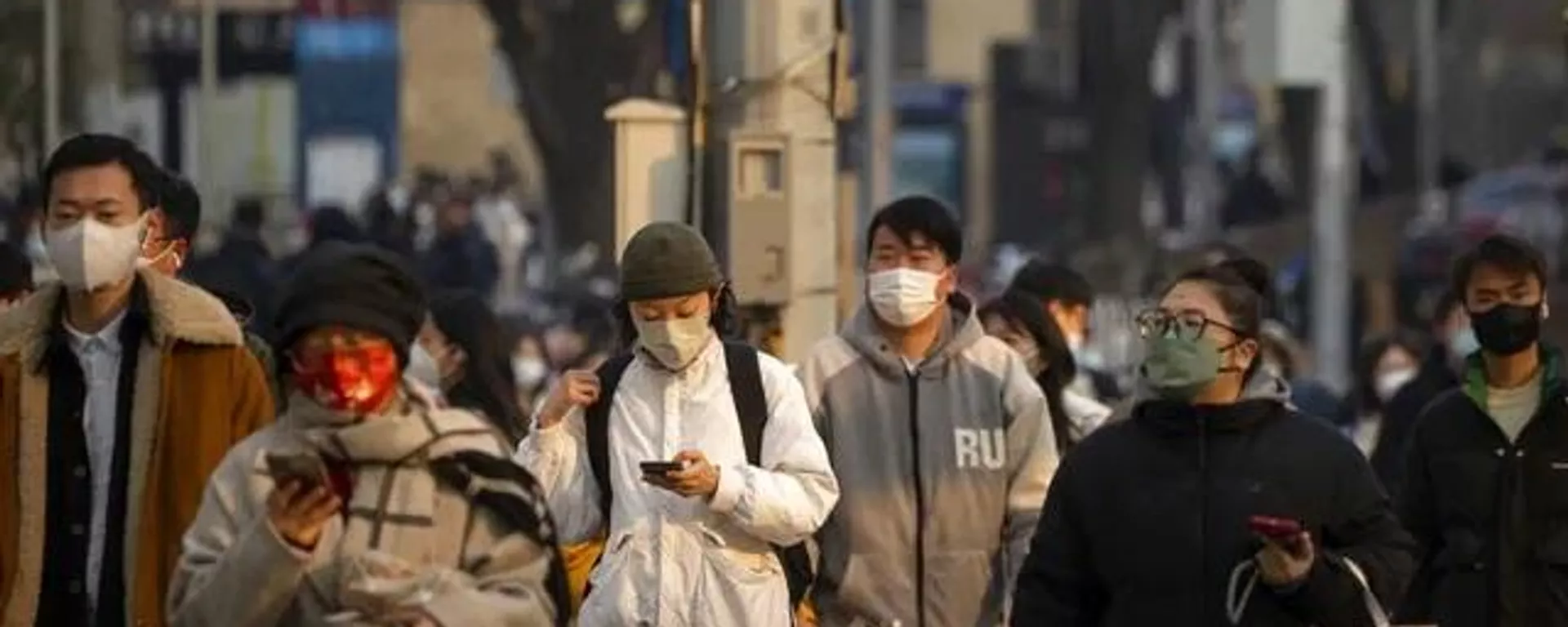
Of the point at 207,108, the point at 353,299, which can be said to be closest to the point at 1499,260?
the point at 353,299

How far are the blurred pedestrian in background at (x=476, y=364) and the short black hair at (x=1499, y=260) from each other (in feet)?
7.65

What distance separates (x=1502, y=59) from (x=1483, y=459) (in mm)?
46500

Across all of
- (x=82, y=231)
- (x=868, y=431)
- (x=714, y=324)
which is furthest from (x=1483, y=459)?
(x=82, y=231)

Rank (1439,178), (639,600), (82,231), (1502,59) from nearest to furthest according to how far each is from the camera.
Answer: (82,231), (639,600), (1439,178), (1502,59)

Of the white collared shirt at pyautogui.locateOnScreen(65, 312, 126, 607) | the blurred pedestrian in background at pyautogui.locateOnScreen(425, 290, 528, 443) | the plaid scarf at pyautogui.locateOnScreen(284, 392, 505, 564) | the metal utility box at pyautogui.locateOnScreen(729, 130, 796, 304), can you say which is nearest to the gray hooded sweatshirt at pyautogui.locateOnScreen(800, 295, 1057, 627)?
the blurred pedestrian in background at pyautogui.locateOnScreen(425, 290, 528, 443)

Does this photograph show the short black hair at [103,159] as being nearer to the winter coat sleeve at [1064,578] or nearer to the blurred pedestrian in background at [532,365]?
the winter coat sleeve at [1064,578]

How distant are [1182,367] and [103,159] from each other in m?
1.99

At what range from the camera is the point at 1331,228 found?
99.4ft

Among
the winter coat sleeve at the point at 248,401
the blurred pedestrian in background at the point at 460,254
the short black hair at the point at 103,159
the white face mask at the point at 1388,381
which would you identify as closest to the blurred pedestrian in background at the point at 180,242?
the short black hair at the point at 103,159

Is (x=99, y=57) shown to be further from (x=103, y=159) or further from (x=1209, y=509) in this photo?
(x=1209, y=509)

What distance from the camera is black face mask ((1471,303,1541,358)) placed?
41.2 ft

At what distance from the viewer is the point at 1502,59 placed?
58594mm

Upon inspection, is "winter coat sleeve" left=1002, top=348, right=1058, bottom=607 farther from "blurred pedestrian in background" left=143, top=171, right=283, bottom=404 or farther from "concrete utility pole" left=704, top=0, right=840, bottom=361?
"concrete utility pole" left=704, top=0, right=840, bottom=361

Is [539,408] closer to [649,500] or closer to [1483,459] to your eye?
[649,500]
